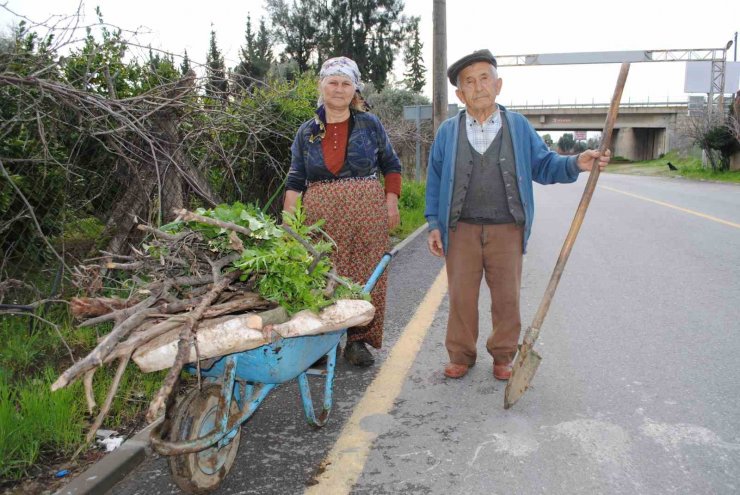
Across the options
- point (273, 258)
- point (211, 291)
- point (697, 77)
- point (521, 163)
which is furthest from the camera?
point (697, 77)

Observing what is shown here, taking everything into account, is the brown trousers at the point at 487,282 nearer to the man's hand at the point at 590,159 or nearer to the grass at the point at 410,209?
the man's hand at the point at 590,159

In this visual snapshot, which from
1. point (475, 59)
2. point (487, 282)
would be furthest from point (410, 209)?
point (475, 59)

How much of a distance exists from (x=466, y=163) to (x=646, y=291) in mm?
3277

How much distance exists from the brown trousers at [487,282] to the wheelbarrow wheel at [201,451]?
65.9 inches

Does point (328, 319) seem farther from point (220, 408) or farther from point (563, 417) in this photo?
point (563, 417)

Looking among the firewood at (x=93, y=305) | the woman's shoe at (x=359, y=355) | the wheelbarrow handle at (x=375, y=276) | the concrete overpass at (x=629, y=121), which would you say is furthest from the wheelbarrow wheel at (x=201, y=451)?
the concrete overpass at (x=629, y=121)

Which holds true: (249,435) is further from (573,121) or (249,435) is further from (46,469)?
(573,121)

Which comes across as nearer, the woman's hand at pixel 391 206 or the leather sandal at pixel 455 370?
the leather sandal at pixel 455 370

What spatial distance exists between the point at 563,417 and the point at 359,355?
4.44 feet

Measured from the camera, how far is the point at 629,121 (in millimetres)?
57344

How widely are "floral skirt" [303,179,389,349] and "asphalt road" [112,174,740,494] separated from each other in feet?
1.72

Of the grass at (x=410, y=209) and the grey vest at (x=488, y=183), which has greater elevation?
the grey vest at (x=488, y=183)

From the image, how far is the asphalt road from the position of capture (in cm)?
273

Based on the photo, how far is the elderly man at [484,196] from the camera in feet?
11.9
